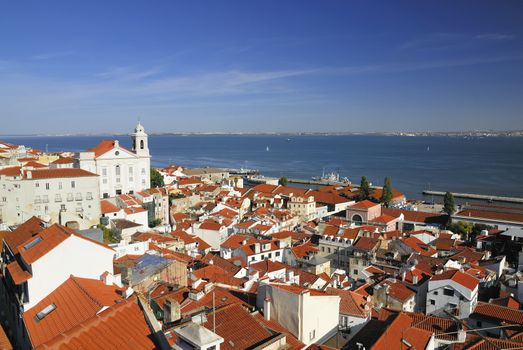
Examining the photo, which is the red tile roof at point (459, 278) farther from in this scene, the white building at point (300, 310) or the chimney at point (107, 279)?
the chimney at point (107, 279)

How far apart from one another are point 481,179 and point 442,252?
58.7 meters

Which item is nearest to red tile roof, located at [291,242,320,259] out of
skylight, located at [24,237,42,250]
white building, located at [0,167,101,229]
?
white building, located at [0,167,101,229]

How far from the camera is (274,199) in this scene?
40.9 meters

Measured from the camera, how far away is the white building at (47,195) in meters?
22.6

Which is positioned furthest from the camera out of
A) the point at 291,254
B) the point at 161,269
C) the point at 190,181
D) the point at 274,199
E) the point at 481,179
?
the point at 481,179

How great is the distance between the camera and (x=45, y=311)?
22.1 ft

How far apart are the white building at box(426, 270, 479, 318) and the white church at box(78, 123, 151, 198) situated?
26.9 m

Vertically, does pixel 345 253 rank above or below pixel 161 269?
below

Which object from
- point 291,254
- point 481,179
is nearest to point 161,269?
point 291,254

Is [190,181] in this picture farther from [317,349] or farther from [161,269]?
[317,349]

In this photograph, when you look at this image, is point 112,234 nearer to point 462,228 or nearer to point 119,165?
point 119,165

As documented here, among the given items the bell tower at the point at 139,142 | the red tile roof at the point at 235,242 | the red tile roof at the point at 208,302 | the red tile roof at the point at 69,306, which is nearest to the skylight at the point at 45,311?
the red tile roof at the point at 69,306

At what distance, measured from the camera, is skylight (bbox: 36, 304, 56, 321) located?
259 inches

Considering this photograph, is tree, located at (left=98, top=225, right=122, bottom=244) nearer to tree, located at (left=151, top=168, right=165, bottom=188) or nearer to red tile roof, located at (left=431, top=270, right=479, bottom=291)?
red tile roof, located at (left=431, top=270, right=479, bottom=291)
